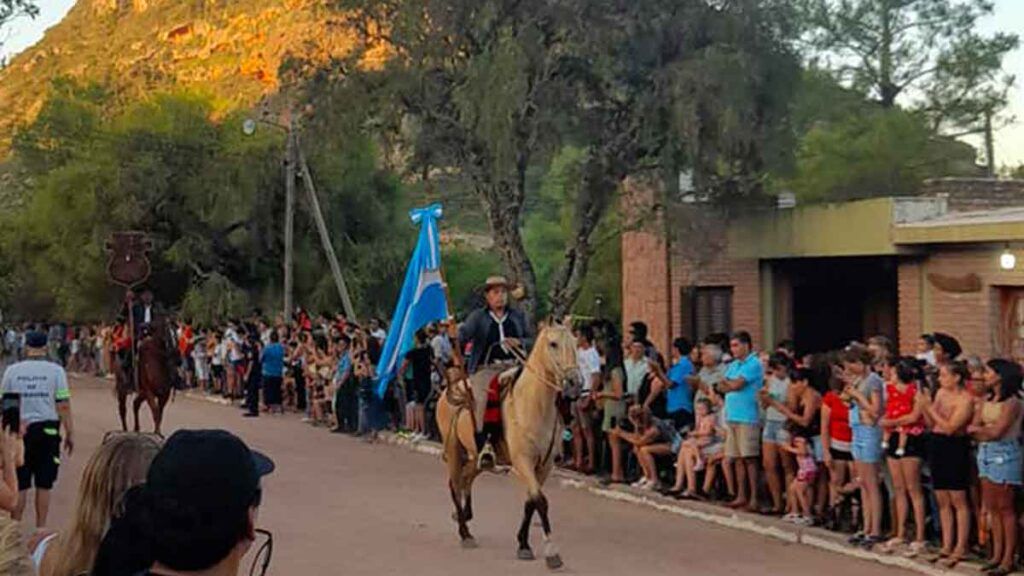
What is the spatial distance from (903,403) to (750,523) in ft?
8.90

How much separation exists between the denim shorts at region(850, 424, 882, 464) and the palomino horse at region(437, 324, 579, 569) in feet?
8.79

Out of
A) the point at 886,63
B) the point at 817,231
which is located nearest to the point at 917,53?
the point at 886,63

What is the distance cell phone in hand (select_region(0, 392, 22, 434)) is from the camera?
34.1 ft

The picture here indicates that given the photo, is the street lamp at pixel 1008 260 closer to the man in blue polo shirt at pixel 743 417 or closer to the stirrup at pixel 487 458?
the man in blue polo shirt at pixel 743 417

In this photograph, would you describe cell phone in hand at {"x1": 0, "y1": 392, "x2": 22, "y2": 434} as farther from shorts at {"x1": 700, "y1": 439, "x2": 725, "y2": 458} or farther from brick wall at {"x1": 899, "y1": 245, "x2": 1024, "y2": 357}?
brick wall at {"x1": 899, "y1": 245, "x2": 1024, "y2": 357}

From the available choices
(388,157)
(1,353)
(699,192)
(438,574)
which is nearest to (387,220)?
(1,353)

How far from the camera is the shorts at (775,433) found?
47.3 feet

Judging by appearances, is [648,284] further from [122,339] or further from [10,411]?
[10,411]

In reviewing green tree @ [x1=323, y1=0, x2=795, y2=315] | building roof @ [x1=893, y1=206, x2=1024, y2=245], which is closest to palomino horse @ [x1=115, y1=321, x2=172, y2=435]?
green tree @ [x1=323, y1=0, x2=795, y2=315]

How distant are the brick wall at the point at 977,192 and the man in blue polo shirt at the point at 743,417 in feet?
31.2

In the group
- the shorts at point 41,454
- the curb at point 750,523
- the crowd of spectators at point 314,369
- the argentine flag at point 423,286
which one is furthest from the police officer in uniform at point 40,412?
the curb at point 750,523

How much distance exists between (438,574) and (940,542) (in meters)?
4.43

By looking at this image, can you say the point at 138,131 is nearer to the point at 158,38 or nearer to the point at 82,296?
the point at 82,296

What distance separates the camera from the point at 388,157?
30.8m
